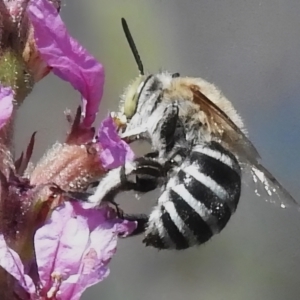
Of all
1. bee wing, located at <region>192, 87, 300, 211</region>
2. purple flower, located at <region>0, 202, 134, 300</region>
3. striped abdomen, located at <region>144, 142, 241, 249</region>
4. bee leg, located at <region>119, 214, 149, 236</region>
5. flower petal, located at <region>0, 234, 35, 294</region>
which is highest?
bee wing, located at <region>192, 87, 300, 211</region>

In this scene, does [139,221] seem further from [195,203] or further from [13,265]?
[13,265]

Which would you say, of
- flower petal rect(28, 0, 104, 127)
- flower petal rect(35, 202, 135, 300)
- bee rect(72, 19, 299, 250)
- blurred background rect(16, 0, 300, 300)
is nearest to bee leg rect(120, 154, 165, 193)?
bee rect(72, 19, 299, 250)

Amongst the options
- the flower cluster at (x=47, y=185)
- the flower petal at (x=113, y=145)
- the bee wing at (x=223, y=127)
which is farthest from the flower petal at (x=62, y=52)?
the bee wing at (x=223, y=127)

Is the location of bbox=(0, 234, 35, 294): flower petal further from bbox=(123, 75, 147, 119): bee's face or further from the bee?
bbox=(123, 75, 147, 119): bee's face

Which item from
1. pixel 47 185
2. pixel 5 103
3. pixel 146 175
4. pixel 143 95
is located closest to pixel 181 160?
pixel 146 175

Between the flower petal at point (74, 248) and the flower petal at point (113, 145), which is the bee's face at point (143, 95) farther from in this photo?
the flower petal at point (74, 248)

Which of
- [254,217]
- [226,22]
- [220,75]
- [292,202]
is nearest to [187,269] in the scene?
[254,217]

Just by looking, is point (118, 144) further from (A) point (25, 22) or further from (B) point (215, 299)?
(B) point (215, 299)
